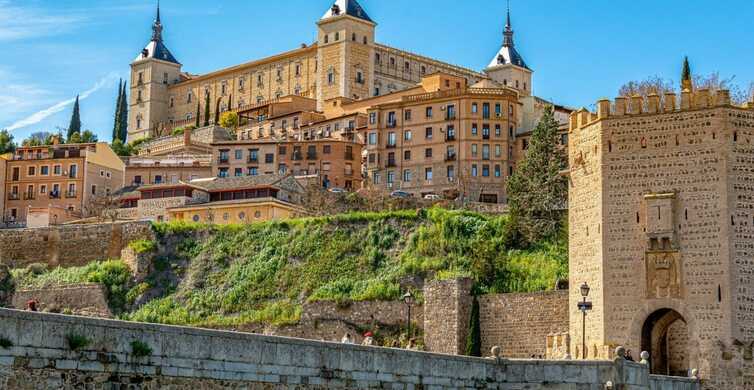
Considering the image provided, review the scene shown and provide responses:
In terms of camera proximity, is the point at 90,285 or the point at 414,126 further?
the point at 414,126

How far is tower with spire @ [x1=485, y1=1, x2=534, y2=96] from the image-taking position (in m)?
110

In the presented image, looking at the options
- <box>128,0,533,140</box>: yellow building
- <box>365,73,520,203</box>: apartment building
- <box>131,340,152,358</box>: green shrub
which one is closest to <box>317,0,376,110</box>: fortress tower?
<box>128,0,533,140</box>: yellow building

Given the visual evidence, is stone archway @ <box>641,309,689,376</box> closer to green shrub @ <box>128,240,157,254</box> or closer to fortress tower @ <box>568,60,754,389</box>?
fortress tower @ <box>568,60,754,389</box>

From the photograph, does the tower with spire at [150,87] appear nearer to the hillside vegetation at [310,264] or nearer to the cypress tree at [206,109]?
the cypress tree at [206,109]

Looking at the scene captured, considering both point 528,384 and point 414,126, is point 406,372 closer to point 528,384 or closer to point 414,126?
point 528,384

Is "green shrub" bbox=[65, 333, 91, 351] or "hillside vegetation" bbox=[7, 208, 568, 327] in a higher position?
"hillside vegetation" bbox=[7, 208, 568, 327]

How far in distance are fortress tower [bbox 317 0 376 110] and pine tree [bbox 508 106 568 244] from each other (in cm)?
4431

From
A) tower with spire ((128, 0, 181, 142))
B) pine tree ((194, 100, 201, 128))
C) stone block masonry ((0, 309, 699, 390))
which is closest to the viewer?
stone block masonry ((0, 309, 699, 390))

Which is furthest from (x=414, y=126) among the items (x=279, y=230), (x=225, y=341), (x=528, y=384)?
(x=225, y=341)

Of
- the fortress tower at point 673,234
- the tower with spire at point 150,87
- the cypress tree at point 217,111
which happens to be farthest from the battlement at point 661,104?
the tower with spire at point 150,87

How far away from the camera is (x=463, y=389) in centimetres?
2405

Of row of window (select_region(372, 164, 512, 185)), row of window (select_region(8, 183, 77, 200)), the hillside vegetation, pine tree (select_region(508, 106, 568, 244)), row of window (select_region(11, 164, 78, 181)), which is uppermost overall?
row of window (select_region(11, 164, 78, 181))

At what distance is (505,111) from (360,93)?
28098 mm

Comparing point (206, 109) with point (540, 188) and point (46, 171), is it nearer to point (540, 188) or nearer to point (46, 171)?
point (46, 171)
